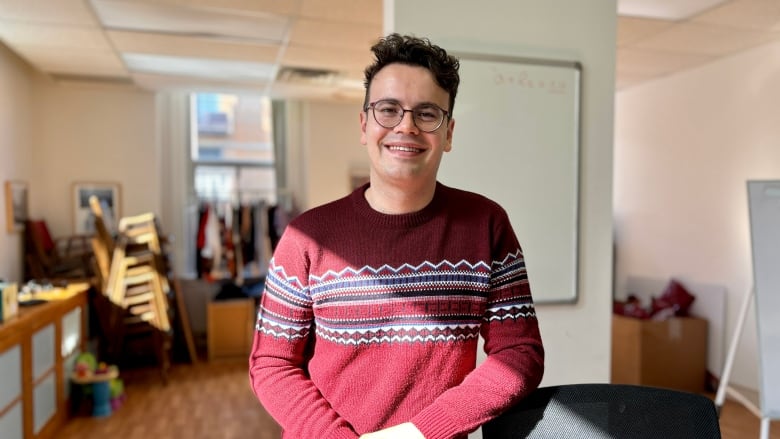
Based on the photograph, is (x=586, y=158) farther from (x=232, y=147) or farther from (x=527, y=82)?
(x=232, y=147)

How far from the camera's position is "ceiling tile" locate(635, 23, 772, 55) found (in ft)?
11.3

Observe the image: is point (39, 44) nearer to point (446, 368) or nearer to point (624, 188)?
point (446, 368)

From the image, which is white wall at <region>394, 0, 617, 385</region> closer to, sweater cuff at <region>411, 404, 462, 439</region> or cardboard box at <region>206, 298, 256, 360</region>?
sweater cuff at <region>411, 404, 462, 439</region>

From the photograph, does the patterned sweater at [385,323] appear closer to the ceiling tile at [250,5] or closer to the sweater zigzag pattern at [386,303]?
the sweater zigzag pattern at [386,303]

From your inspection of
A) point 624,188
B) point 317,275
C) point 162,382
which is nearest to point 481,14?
point 317,275

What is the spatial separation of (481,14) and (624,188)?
3475 mm

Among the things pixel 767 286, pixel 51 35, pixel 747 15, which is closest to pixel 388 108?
pixel 767 286

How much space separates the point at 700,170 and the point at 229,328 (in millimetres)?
4130

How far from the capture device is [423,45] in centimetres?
108

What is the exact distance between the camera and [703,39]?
3.64 m

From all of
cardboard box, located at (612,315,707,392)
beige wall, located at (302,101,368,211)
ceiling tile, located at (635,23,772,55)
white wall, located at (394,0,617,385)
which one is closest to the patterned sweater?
white wall, located at (394,0,617,385)

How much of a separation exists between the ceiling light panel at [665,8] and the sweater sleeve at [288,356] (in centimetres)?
263

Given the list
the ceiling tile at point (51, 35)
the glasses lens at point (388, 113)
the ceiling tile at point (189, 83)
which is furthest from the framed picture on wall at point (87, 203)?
the glasses lens at point (388, 113)

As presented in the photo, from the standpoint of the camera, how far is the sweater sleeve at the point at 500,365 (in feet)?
3.30
